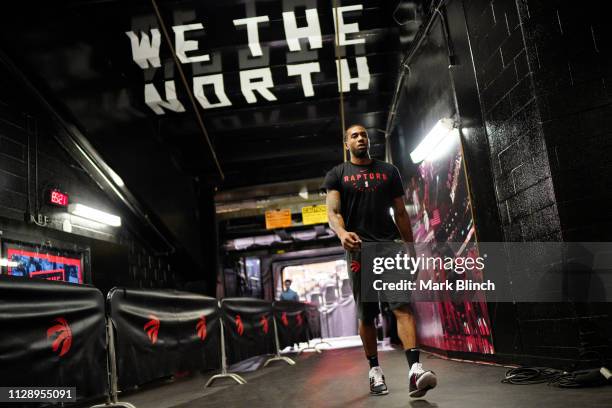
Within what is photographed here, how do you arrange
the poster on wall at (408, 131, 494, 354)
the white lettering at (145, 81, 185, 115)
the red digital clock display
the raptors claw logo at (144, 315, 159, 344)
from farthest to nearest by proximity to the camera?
the white lettering at (145, 81, 185, 115) < the red digital clock display < the poster on wall at (408, 131, 494, 354) < the raptors claw logo at (144, 315, 159, 344)

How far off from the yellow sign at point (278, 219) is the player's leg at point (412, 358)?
10.7m

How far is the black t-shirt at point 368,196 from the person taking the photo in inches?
129

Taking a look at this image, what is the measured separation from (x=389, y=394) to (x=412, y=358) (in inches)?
12.9

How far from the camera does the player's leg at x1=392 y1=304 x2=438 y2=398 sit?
2740 millimetres

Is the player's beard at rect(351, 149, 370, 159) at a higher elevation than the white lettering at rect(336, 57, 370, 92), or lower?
lower

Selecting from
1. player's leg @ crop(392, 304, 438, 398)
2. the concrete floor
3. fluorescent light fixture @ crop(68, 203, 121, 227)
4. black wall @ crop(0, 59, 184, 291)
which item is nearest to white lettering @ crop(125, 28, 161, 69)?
black wall @ crop(0, 59, 184, 291)

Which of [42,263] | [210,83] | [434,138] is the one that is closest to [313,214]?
[210,83]

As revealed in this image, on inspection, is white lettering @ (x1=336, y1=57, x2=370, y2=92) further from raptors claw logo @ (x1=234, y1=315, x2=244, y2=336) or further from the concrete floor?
the concrete floor

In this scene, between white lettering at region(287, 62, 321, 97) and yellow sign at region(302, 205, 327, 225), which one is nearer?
white lettering at region(287, 62, 321, 97)

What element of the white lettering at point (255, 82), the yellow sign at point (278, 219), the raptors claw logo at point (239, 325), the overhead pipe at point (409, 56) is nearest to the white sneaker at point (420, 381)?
the overhead pipe at point (409, 56)

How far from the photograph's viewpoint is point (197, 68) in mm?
6707

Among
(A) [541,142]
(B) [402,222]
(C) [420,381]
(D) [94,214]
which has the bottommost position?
(C) [420,381]

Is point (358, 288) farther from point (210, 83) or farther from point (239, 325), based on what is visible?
point (210, 83)

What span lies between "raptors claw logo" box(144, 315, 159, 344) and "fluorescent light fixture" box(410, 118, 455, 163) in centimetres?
307
